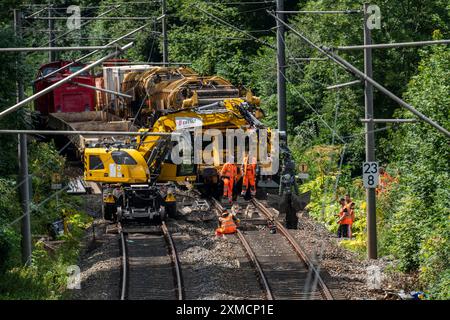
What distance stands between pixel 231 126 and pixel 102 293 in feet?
33.7

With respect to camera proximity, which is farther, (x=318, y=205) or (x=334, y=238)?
(x=318, y=205)

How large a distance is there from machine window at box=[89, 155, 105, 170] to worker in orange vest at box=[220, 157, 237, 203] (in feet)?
11.2

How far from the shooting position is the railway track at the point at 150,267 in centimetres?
2240

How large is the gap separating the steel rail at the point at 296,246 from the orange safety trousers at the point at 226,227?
1244 mm

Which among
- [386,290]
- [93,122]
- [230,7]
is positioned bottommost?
[386,290]

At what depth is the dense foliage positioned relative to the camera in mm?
24688

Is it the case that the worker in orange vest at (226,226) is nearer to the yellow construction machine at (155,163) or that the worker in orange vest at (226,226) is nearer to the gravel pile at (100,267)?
the yellow construction machine at (155,163)

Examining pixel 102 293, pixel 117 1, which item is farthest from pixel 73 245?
pixel 117 1

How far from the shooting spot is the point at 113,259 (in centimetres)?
2598

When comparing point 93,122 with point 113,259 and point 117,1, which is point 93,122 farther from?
point 117,1

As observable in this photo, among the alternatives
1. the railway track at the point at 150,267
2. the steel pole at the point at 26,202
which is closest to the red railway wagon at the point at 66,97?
the railway track at the point at 150,267

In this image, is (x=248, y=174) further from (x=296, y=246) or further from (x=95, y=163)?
(x=296, y=246)
